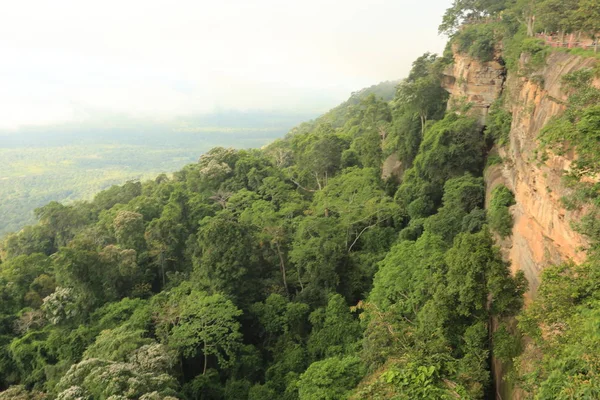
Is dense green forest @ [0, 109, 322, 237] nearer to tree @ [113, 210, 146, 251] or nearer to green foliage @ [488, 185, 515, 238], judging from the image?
tree @ [113, 210, 146, 251]

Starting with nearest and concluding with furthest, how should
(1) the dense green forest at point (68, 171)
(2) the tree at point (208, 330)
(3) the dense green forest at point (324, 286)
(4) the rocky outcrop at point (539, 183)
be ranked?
1. (3) the dense green forest at point (324, 286)
2. (4) the rocky outcrop at point (539, 183)
3. (2) the tree at point (208, 330)
4. (1) the dense green forest at point (68, 171)

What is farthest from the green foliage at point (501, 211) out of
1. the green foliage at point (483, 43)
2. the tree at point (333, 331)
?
the green foliage at point (483, 43)

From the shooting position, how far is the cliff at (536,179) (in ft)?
35.9

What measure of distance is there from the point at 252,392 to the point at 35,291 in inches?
645

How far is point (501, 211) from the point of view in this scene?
1588cm

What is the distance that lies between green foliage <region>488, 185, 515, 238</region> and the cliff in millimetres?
327

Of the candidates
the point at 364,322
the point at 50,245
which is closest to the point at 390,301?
the point at 364,322

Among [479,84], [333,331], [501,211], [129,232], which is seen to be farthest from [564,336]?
[129,232]

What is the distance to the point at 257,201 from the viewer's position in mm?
28391

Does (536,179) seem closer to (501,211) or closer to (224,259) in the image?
(501,211)

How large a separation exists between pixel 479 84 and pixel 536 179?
14.5 m

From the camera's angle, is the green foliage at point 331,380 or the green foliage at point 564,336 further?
the green foliage at point 331,380

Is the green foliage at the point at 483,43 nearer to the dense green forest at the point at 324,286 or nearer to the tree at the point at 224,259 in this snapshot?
the dense green forest at the point at 324,286

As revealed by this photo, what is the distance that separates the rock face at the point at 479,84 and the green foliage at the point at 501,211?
8.94 m
